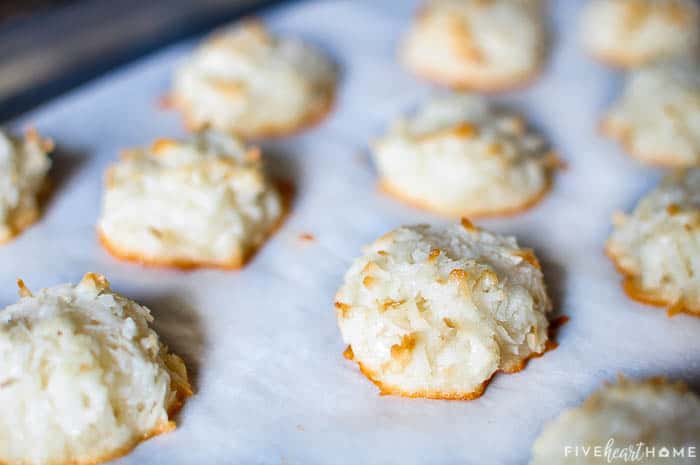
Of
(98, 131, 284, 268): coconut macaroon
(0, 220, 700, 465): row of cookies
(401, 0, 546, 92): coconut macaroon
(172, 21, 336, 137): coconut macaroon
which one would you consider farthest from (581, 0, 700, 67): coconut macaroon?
(98, 131, 284, 268): coconut macaroon

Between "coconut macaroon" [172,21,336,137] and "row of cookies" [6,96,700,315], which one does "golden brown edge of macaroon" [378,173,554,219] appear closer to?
"row of cookies" [6,96,700,315]

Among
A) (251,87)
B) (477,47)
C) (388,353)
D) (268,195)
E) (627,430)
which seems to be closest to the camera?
(627,430)

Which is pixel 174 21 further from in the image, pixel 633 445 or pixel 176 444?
pixel 633 445

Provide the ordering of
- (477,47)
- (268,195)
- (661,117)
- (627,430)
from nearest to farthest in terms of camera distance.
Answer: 1. (627,430)
2. (268,195)
3. (661,117)
4. (477,47)

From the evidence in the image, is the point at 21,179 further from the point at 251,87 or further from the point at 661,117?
the point at 661,117

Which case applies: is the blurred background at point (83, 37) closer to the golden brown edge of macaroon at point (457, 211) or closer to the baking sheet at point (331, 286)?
the baking sheet at point (331, 286)

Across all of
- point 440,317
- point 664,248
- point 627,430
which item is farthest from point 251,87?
point 627,430
